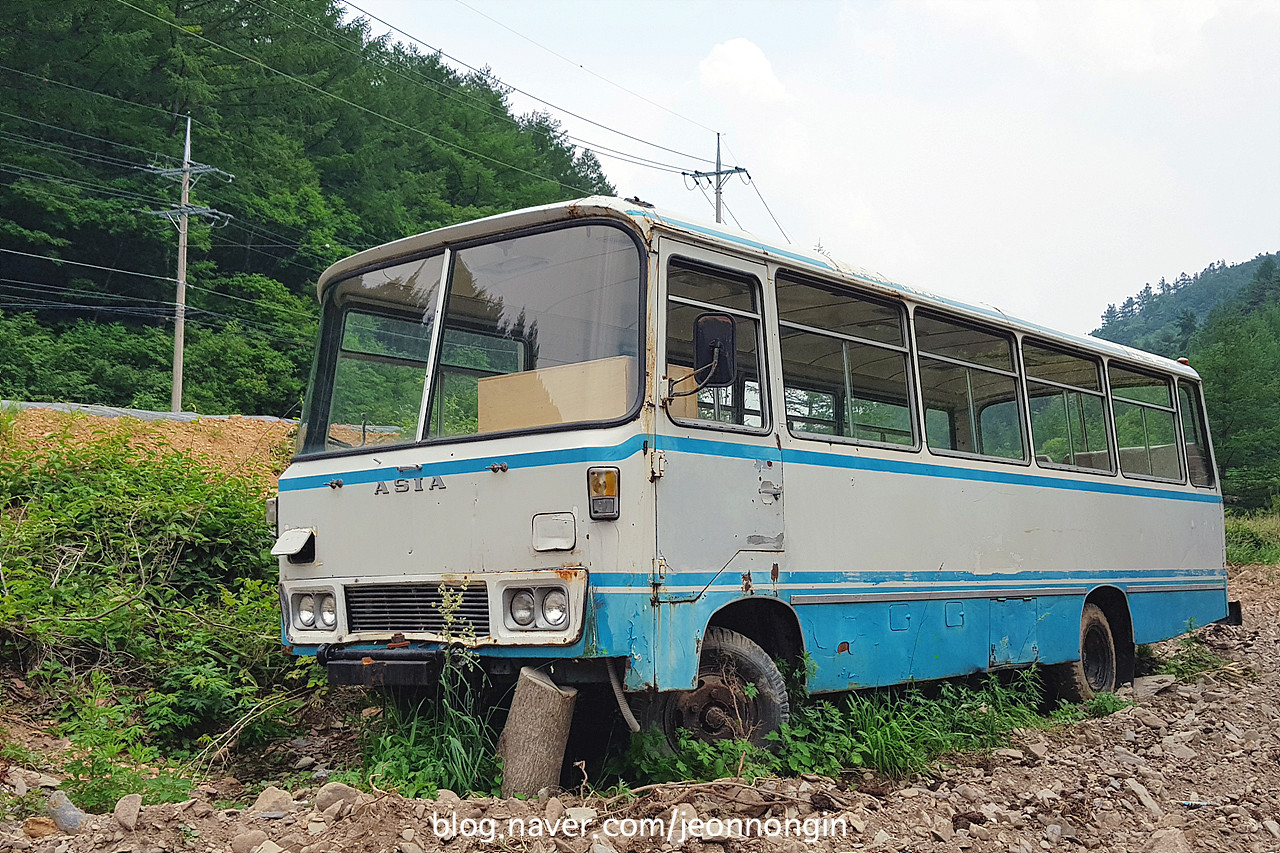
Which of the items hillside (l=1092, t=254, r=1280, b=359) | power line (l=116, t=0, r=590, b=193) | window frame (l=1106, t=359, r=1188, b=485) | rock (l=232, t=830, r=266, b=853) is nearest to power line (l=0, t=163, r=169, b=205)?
power line (l=116, t=0, r=590, b=193)

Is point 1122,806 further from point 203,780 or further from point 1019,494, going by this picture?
point 203,780

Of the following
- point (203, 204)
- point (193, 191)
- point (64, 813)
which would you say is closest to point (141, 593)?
point (64, 813)

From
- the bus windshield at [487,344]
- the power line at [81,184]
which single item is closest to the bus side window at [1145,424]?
the bus windshield at [487,344]

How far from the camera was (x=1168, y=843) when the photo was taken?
529 cm

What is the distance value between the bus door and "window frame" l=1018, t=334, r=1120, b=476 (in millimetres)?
3426

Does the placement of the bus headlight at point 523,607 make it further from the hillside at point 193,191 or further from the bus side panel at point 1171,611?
the hillside at point 193,191

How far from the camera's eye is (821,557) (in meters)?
6.86

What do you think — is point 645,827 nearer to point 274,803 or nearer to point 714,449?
point 274,803

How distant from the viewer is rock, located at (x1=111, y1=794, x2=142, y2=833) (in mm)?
4781

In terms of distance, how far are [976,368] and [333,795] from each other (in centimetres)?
558

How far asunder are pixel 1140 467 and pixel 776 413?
18.3 feet

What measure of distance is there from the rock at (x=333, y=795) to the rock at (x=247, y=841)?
432mm

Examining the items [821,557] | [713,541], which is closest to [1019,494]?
[821,557]

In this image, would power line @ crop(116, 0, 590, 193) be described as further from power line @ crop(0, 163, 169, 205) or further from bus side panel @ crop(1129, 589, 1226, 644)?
bus side panel @ crop(1129, 589, 1226, 644)
